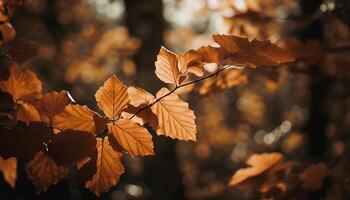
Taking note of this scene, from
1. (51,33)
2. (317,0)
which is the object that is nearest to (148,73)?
(317,0)

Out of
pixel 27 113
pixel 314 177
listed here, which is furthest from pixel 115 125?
pixel 314 177

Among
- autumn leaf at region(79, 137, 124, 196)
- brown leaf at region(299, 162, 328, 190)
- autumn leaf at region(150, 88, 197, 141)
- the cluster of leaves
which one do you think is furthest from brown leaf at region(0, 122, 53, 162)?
brown leaf at region(299, 162, 328, 190)

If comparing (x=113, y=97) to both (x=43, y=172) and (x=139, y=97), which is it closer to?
(x=139, y=97)

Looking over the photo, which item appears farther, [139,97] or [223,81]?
[223,81]

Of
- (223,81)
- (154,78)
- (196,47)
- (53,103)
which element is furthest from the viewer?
(196,47)

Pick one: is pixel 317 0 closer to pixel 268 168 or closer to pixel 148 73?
pixel 148 73
